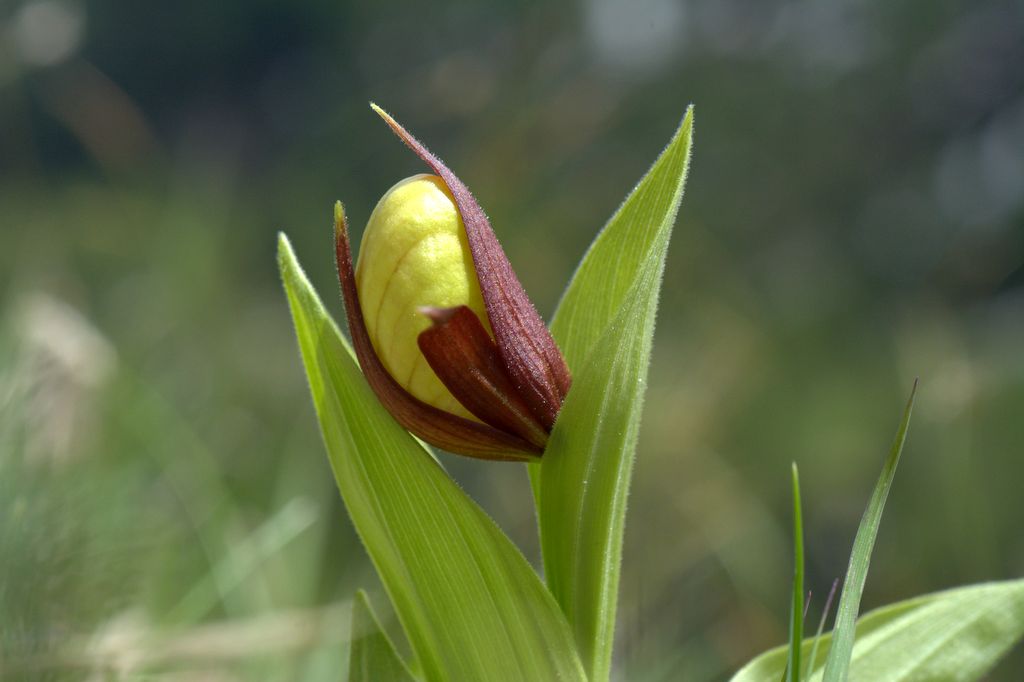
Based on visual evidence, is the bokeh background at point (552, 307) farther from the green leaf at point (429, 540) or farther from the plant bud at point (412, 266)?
the plant bud at point (412, 266)

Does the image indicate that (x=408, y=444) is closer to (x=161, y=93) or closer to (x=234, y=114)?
(x=234, y=114)

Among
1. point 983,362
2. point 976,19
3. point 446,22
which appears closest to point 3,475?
point 983,362

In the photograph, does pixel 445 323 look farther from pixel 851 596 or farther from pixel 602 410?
pixel 851 596

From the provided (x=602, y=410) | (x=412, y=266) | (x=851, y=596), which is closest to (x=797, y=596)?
(x=851, y=596)

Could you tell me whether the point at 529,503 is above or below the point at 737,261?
below

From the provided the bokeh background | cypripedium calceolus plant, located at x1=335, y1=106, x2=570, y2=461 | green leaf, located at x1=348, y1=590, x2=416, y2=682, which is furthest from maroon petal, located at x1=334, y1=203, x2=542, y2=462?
the bokeh background

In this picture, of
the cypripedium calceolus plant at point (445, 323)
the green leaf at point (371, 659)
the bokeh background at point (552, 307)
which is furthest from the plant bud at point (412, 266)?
the bokeh background at point (552, 307)
